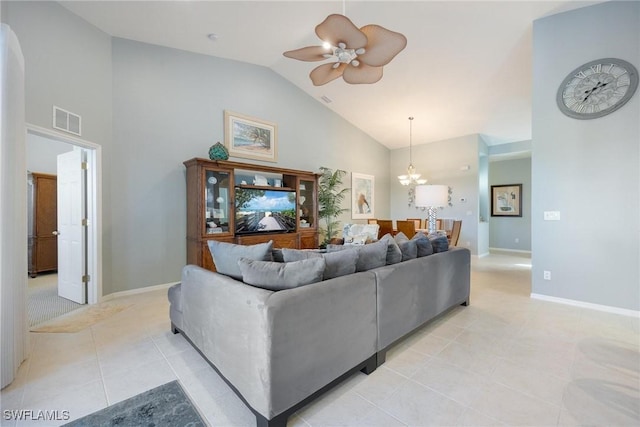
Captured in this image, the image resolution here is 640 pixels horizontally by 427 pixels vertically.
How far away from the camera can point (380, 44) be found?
2.25 m

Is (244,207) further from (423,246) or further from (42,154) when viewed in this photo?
(42,154)

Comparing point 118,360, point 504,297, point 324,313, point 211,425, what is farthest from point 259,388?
point 504,297

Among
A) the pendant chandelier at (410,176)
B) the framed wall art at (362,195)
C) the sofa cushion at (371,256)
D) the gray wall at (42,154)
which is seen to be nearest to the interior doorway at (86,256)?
the gray wall at (42,154)

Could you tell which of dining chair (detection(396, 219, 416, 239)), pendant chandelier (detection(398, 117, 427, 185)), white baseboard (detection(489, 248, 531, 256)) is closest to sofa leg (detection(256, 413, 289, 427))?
dining chair (detection(396, 219, 416, 239))

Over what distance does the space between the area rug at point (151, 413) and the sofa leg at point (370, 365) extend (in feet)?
3.37

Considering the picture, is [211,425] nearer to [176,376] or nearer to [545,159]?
[176,376]

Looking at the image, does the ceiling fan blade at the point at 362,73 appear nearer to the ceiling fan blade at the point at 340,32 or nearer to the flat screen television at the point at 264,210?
the ceiling fan blade at the point at 340,32

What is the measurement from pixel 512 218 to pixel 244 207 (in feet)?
25.1

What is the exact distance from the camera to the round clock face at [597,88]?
295 cm

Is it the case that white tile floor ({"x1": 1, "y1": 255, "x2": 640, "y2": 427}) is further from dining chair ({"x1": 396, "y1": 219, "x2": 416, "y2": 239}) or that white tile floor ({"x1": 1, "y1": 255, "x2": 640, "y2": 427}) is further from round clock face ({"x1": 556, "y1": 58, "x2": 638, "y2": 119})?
dining chair ({"x1": 396, "y1": 219, "x2": 416, "y2": 239})

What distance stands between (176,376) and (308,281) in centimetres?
120

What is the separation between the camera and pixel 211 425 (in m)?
1.45

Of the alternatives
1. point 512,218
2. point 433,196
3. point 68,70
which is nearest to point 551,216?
point 433,196

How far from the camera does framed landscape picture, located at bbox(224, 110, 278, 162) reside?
4656mm
